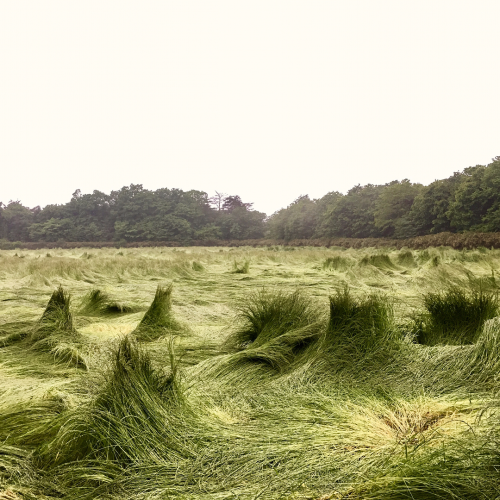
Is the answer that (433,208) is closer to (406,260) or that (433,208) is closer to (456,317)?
(406,260)

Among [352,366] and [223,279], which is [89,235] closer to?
[223,279]

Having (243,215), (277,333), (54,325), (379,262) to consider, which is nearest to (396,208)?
(379,262)

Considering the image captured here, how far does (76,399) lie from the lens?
1799 millimetres

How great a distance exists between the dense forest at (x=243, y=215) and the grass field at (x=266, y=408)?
726 inches

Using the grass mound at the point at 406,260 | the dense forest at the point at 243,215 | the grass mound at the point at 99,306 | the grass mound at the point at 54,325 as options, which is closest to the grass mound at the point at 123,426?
the grass mound at the point at 54,325

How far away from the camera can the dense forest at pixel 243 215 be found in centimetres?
2102

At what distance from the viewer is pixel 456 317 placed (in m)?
2.87

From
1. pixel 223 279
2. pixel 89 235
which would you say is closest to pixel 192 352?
Result: pixel 223 279

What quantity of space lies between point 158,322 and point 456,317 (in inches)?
89.0

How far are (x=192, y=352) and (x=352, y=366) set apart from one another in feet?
3.93

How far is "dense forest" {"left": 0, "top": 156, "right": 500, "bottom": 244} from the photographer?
21.0 m

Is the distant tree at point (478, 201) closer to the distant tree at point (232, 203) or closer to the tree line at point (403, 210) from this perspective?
the tree line at point (403, 210)

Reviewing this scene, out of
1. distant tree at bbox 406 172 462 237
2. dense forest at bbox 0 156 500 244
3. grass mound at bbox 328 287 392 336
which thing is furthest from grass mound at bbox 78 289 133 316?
distant tree at bbox 406 172 462 237

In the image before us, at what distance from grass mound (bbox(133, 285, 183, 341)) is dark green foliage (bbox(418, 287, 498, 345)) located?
194 centimetres
